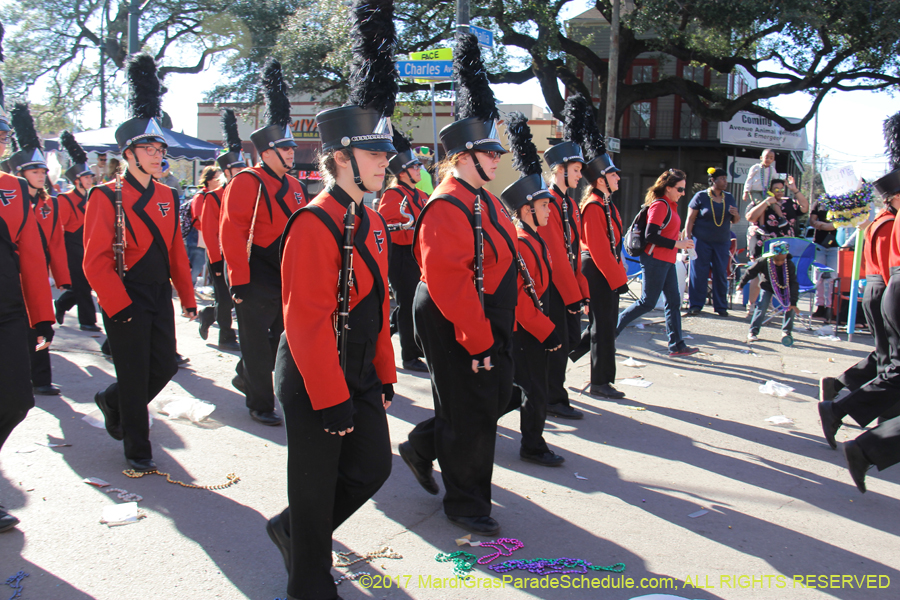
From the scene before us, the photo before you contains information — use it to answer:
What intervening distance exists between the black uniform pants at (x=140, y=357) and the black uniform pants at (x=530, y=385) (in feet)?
6.96

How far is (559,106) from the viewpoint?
18.2 m

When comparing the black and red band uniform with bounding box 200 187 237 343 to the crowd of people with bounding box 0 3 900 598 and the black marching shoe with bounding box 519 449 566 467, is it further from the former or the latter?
the black marching shoe with bounding box 519 449 566 467

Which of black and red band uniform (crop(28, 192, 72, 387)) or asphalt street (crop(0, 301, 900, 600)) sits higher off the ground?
black and red band uniform (crop(28, 192, 72, 387))

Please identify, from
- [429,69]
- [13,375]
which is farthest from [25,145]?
[429,69]

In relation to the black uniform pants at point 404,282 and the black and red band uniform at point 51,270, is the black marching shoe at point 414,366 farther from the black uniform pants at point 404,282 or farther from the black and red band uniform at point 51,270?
the black and red band uniform at point 51,270

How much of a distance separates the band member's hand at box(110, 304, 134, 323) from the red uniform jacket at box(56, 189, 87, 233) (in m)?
5.13

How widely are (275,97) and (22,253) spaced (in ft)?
9.01

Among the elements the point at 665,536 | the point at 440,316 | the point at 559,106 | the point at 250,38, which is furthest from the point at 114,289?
the point at 250,38

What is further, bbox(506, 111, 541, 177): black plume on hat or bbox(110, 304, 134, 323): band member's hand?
bbox(506, 111, 541, 177): black plume on hat

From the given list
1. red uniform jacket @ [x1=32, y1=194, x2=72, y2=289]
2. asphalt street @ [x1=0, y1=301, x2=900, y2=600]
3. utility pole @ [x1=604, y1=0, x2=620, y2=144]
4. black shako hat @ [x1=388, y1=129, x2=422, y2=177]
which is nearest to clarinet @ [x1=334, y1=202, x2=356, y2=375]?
asphalt street @ [x1=0, y1=301, x2=900, y2=600]

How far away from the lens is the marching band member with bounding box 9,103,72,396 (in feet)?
18.6

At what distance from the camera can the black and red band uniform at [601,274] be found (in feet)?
19.8

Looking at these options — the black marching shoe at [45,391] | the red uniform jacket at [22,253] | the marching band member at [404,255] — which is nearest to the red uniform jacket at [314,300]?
the red uniform jacket at [22,253]

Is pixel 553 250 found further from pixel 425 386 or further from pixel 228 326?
pixel 228 326
